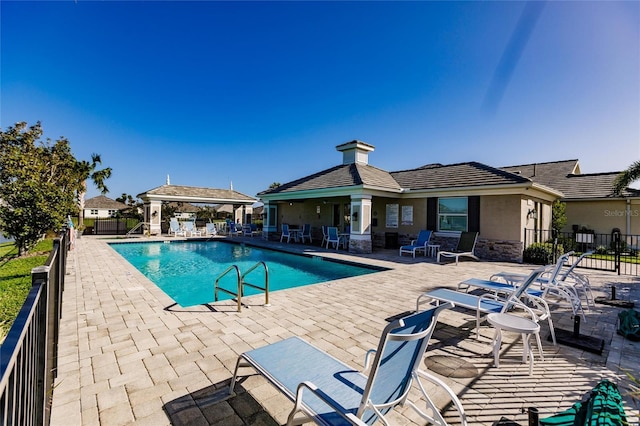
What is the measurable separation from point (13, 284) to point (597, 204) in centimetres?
2652

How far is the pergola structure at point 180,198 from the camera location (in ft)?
68.6

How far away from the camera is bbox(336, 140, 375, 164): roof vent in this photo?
56.9ft

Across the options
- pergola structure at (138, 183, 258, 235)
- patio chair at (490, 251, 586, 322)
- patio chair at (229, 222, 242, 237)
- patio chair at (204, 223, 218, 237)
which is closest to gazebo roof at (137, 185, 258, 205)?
pergola structure at (138, 183, 258, 235)

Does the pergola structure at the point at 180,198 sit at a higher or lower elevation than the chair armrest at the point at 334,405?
higher

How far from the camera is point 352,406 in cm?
186

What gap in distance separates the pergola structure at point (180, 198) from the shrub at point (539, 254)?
2088 centimetres

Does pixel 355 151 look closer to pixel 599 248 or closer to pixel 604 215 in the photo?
pixel 599 248

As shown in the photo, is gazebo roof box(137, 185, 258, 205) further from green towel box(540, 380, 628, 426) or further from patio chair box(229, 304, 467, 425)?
green towel box(540, 380, 628, 426)

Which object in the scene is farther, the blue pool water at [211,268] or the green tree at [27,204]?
the green tree at [27,204]

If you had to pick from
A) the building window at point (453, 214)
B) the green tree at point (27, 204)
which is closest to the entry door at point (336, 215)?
the building window at point (453, 214)

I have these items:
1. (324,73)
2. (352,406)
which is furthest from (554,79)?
(352,406)

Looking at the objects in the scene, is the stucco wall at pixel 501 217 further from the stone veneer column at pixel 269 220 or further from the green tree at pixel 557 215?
the stone veneer column at pixel 269 220

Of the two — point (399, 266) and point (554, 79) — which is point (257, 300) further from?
point (554, 79)

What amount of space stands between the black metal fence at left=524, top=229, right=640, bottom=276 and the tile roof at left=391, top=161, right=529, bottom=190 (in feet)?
7.72
